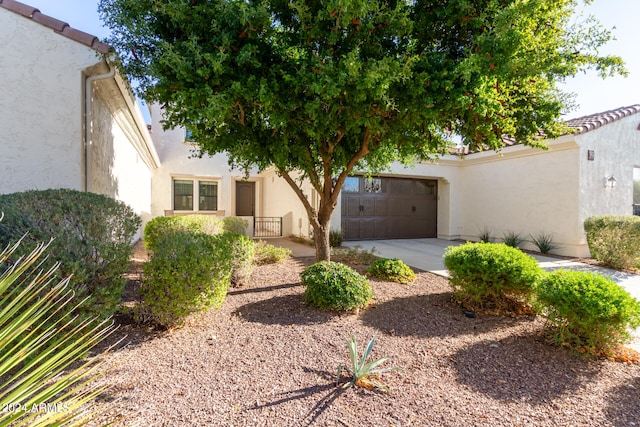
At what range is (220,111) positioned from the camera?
398 centimetres

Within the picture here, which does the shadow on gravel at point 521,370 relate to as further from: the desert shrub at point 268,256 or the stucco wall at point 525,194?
the stucco wall at point 525,194

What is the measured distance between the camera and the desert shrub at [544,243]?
9.78 m

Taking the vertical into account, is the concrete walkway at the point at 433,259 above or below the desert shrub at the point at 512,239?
below

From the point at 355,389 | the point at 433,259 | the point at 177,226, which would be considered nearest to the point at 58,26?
the point at 177,226

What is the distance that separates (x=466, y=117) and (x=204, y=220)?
5907 millimetres

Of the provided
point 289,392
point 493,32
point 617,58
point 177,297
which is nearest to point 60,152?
point 177,297

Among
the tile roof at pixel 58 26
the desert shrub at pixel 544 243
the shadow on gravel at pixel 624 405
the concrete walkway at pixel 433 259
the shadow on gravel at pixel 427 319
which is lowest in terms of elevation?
the shadow on gravel at pixel 624 405

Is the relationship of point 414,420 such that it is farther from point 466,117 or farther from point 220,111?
point 466,117

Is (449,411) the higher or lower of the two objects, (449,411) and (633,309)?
the lower

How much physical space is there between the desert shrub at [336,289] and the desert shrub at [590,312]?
2.09m

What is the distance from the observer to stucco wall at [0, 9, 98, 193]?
472 centimetres

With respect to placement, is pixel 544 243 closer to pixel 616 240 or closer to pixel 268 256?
pixel 616 240

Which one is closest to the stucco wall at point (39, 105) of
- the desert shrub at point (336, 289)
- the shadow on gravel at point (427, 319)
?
the desert shrub at point (336, 289)

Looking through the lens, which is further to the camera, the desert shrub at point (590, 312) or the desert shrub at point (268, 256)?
the desert shrub at point (268, 256)
